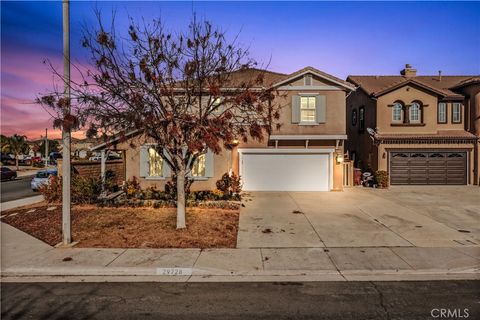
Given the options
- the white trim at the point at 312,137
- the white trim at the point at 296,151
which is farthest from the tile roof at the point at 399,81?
the white trim at the point at 296,151

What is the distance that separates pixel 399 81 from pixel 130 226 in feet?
68.9

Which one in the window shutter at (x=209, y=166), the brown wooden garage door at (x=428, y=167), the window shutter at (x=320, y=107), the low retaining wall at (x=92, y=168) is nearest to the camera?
the window shutter at (x=209, y=166)

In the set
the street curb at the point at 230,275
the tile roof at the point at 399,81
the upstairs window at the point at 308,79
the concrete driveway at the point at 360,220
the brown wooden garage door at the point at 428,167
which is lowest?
the street curb at the point at 230,275

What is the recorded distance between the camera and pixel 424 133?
22.7 metres

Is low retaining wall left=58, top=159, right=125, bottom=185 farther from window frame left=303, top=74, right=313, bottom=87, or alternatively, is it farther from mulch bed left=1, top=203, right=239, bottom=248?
window frame left=303, top=74, right=313, bottom=87

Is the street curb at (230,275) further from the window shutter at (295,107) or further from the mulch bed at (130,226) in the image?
the window shutter at (295,107)

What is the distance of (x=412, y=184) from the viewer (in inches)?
887

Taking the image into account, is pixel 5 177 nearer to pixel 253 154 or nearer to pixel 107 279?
pixel 253 154

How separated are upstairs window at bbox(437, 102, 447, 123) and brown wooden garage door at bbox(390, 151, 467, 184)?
242 cm

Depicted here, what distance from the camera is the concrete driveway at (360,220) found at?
31.8ft

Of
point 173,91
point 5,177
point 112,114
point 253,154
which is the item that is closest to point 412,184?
point 253,154

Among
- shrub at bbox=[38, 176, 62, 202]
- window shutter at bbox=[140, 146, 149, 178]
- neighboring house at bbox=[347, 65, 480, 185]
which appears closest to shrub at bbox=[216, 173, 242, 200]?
window shutter at bbox=[140, 146, 149, 178]

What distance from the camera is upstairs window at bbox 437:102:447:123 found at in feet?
76.5

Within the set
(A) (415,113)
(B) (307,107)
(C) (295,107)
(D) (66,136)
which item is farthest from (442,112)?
(D) (66,136)
